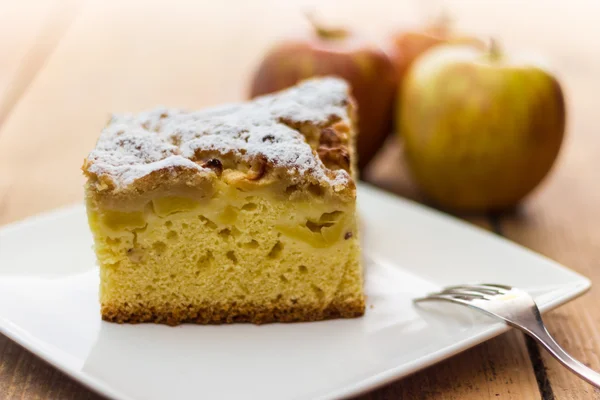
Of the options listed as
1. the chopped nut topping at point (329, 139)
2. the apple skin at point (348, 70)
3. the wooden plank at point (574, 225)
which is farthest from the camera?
the apple skin at point (348, 70)

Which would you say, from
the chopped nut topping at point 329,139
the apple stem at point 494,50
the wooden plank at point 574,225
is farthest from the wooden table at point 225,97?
the chopped nut topping at point 329,139

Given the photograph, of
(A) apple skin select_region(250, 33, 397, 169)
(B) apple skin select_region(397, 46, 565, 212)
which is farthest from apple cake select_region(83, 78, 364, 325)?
(A) apple skin select_region(250, 33, 397, 169)

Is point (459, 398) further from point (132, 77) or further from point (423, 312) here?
point (132, 77)

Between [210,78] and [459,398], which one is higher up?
[459,398]

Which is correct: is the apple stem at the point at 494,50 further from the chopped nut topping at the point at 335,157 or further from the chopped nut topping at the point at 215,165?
the chopped nut topping at the point at 215,165

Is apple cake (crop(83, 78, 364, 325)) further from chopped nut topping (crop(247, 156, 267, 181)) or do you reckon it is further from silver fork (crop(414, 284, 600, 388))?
silver fork (crop(414, 284, 600, 388))

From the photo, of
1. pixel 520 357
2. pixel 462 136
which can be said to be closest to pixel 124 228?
pixel 520 357
